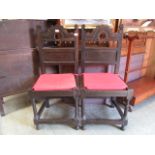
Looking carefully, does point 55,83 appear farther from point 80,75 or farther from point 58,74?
point 80,75

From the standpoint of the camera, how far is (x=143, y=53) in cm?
225

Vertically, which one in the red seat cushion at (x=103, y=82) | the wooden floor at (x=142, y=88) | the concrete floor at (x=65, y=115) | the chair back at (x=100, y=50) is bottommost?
the concrete floor at (x=65, y=115)

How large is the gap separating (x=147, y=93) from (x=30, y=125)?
54.2 inches

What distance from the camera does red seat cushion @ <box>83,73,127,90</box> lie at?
1.53 m

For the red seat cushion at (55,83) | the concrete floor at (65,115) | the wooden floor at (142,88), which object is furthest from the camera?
the wooden floor at (142,88)

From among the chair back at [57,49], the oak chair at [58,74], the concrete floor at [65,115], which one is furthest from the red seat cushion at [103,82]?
the concrete floor at [65,115]

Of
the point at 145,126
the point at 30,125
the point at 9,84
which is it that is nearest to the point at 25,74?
the point at 9,84

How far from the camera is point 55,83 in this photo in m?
1.56

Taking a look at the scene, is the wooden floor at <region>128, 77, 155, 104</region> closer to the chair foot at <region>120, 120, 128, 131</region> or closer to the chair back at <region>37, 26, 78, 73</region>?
the chair foot at <region>120, 120, 128, 131</region>

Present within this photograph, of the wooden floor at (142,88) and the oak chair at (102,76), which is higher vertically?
the oak chair at (102,76)

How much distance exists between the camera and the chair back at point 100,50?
170cm

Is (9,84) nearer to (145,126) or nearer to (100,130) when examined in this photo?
(100,130)

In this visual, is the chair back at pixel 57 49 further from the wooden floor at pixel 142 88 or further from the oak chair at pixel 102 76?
the wooden floor at pixel 142 88

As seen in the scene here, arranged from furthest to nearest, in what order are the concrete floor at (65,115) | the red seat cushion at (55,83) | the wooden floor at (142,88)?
1. the wooden floor at (142,88)
2. the concrete floor at (65,115)
3. the red seat cushion at (55,83)
